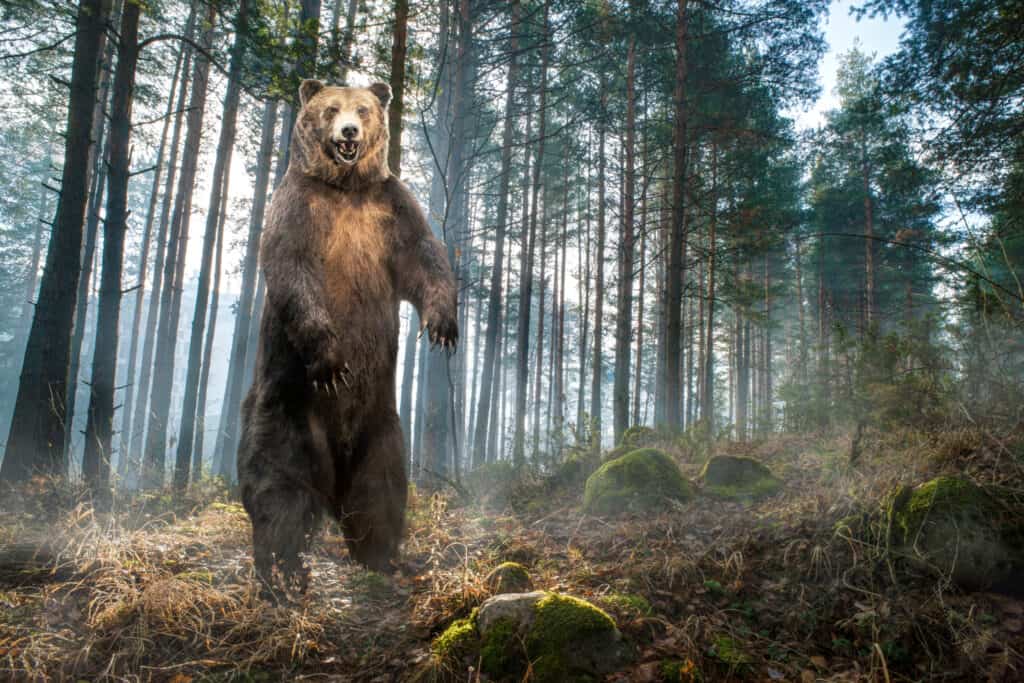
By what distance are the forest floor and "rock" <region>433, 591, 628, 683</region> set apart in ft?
0.44

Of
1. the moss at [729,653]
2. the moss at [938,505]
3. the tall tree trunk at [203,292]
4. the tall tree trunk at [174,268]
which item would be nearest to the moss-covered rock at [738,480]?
the moss at [938,505]

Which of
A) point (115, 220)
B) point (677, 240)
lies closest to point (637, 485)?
point (677, 240)

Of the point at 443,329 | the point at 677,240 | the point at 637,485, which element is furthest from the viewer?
the point at 677,240

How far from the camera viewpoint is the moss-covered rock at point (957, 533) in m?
3.11

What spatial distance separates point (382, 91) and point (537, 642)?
372 centimetres

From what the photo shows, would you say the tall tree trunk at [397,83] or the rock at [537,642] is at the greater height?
the tall tree trunk at [397,83]

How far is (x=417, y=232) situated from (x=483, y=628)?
254 centimetres

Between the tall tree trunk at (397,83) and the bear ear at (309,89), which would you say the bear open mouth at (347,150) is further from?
the tall tree trunk at (397,83)

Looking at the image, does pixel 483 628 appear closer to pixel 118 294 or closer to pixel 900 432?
pixel 900 432

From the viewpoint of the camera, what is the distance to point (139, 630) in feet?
8.83

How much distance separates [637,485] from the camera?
560 centimetres

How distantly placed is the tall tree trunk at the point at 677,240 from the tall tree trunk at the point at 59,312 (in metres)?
10.4

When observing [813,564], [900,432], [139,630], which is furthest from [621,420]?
[139,630]

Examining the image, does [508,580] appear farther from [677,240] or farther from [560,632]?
[677,240]
